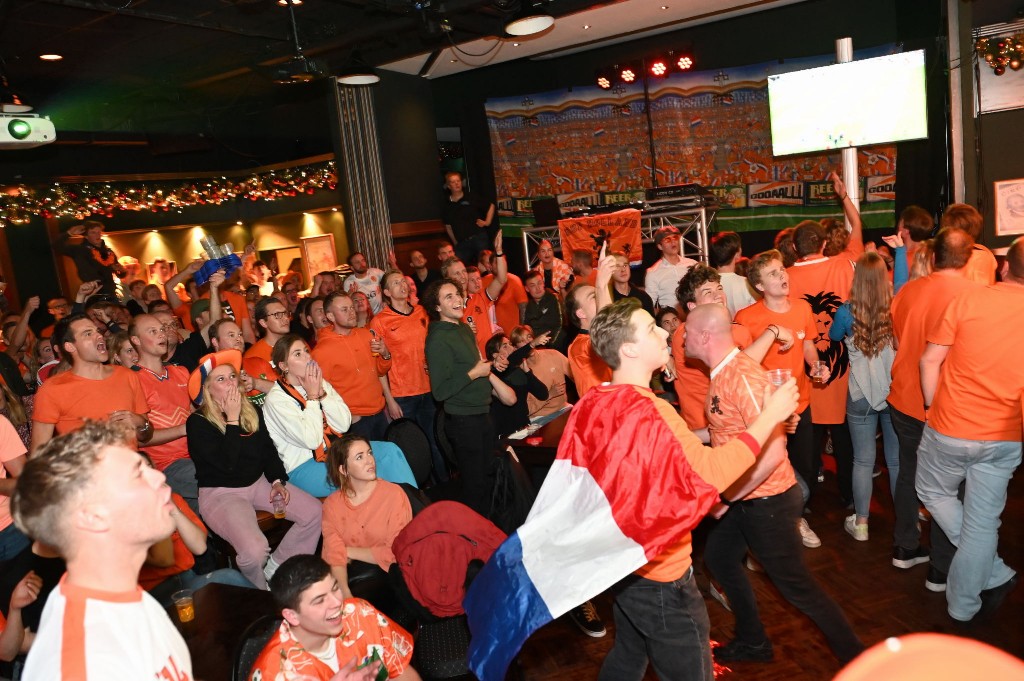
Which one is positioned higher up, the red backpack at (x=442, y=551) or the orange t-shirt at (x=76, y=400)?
the orange t-shirt at (x=76, y=400)

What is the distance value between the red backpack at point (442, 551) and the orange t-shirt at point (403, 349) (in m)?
2.31

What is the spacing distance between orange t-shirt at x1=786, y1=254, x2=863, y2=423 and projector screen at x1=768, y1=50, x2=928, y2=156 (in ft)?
17.1

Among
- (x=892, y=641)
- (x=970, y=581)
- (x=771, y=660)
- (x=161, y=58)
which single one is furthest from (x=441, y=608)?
(x=161, y=58)

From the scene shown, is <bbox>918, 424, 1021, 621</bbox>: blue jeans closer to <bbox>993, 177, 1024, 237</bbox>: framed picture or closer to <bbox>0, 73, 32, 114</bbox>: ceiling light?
<bbox>993, 177, 1024, 237</bbox>: framed picture

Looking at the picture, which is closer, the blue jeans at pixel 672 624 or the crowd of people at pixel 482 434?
the crowd of people at pixel 482 434

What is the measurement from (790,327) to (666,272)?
8.12ft

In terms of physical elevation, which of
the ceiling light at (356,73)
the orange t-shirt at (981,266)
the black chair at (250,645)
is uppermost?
the ceiling light at (356,73)

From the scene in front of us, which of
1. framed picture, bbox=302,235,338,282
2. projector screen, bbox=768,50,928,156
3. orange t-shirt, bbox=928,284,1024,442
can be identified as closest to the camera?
orange t-shirt, bbox=928,284,1024,442

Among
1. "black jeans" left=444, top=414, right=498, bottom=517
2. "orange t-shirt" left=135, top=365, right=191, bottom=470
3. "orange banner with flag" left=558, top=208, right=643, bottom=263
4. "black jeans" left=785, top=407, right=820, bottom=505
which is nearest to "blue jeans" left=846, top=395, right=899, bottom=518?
"black jeans" left=785, top=407, right=820, bottom=505

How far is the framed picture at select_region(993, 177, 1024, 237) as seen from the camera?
8320 millimetres

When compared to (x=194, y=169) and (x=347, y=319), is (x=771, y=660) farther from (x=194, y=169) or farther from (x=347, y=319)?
(x=194, y=169)

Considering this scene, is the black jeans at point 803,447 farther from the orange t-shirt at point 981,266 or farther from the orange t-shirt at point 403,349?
the orange t-shirt at point 403,349

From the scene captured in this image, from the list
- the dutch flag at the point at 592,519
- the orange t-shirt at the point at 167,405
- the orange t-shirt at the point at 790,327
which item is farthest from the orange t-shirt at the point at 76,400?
the orange t-shirt at the point at 790,327

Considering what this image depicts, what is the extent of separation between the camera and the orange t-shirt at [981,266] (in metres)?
4.57
